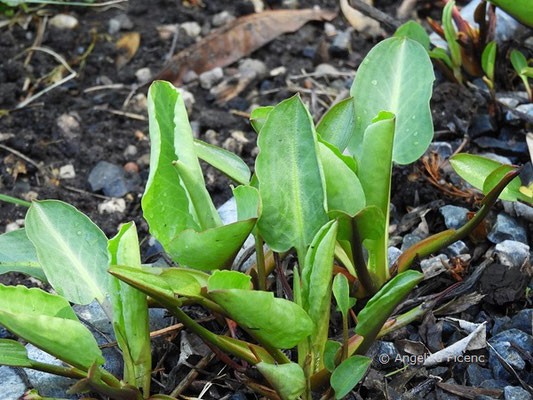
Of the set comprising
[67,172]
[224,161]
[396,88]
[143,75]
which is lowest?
[67,172]

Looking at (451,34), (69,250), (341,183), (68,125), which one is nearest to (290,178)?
(341,183)

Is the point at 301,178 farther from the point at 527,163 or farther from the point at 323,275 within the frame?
the point at 527,163

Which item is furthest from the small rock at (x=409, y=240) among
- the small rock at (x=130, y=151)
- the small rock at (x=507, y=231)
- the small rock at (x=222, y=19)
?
the small rock at (x=222, y=19)

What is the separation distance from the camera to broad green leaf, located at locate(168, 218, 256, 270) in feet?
4.42

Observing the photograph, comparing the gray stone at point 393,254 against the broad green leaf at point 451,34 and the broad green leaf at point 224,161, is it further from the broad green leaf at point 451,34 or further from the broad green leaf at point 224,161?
the broad green leaf at point 451,34

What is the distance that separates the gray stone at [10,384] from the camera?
155 cm

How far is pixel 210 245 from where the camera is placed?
1388 millimetres

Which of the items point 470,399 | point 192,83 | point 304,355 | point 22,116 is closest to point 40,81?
point 22,116

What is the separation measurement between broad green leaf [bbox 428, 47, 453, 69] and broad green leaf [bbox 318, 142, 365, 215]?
92 cm

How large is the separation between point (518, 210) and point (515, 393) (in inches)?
22.1

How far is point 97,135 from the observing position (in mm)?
2479

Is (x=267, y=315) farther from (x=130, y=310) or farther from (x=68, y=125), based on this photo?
(x=68, y=125)

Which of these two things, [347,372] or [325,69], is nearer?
[347,372]

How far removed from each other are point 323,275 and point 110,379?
450 millimetres
